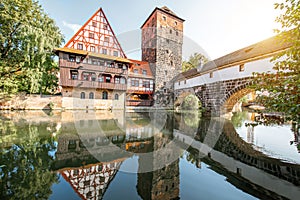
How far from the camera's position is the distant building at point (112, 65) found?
16422 mm

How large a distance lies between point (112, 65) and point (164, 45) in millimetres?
9112

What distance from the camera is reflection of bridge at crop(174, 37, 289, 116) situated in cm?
907

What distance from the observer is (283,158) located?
3.48 metres

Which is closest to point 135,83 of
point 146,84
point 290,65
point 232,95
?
point 146,84

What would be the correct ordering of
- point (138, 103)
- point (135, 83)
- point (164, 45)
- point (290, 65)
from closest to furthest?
1. point (290, 65)
2. point (138, 103)
3. point (135, 83)
4. point (164, 45)

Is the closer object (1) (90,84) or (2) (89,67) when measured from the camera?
(2) (89,67)

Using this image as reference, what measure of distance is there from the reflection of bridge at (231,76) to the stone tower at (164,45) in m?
6.88

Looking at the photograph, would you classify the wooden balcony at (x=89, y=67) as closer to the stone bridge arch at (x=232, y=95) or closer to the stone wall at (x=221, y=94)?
the stone wall at (x=221, y=94)

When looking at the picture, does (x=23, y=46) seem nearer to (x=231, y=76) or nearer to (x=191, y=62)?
(x=231, y=76)

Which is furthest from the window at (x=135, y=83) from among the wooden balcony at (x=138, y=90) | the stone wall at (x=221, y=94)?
the stone wall at (x=221, y=94)

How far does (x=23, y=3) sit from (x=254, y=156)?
21669mm

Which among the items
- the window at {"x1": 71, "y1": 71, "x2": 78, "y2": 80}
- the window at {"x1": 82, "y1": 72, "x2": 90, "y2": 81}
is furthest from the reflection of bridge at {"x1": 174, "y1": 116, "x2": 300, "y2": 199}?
the window at {"x1": 71, "y1": 71, "x2": 78, "y2": 80}

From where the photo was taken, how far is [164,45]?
863 inches

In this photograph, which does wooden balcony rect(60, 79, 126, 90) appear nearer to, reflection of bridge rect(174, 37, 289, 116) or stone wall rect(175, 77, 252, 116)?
reflection of bridge rect(174, 37, 289, 116)
